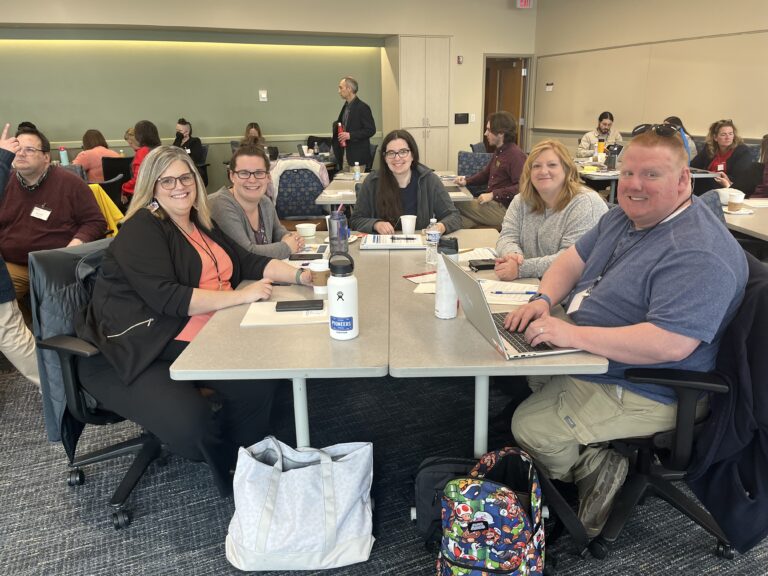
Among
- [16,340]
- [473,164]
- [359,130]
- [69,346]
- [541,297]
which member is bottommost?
[16,340]

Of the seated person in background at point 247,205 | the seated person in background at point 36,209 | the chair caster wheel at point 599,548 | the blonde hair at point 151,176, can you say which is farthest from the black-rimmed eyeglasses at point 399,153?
the chair caster wheel at point 599,548

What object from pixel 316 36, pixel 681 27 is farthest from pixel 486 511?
pixel 316 36

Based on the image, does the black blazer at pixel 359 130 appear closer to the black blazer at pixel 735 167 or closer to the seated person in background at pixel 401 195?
the seated person in background at pixel 401 195

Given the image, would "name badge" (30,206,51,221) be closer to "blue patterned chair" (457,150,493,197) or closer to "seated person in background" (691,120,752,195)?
"blue patterned chair" (457,150,493,197)

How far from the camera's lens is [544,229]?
7.97 feet

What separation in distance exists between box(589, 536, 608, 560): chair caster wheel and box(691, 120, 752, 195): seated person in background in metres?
4.00

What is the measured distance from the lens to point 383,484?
209cm

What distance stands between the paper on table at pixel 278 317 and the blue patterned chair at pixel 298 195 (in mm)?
3006

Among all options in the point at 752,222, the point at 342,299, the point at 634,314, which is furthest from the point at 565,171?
the point at 752,222

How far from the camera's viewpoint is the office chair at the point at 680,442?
1404 mm

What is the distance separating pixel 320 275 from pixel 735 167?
485cm

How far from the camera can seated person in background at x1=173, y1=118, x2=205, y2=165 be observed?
7.50 metres

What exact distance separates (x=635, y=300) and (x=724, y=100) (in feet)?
20.7

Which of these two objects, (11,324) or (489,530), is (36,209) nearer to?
(11,324)
